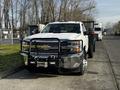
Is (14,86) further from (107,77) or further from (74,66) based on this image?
(107,77)

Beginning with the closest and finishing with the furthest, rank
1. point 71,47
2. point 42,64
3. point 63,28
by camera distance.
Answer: point 42,64
point 71,47
point 63,28

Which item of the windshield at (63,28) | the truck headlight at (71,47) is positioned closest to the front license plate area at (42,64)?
the truck headlight at (71,47)

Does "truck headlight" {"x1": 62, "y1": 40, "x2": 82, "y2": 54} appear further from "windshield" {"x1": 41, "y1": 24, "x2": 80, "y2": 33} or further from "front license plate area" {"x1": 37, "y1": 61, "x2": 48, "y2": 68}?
"windshield" {"x1": 41, "y1": 24, "x2": 80, "y2": 33}

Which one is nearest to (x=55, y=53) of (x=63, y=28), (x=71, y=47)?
(x=71, y=47)

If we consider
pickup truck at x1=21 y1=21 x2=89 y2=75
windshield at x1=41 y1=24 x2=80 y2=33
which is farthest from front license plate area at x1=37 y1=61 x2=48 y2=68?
windshield at x1=41 y1=24 x2=80 y2=33

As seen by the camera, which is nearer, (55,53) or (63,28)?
(55,53)

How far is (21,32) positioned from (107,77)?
127 feet

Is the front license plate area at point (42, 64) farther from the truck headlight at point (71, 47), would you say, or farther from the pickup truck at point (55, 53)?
the truck headlight at point (71, 47)

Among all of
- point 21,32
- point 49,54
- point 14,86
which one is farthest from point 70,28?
point 21,32

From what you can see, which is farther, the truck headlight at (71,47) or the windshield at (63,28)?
the windshield at (63,28)

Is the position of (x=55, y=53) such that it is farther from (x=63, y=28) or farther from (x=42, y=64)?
(x=63, y=28)

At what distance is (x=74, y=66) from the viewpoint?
11.4m

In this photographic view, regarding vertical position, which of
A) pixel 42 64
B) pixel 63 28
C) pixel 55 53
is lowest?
pixel 42 64

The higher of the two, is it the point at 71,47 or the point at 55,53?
the point at 71,47
